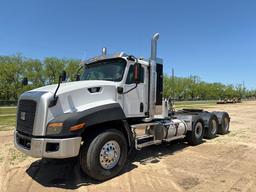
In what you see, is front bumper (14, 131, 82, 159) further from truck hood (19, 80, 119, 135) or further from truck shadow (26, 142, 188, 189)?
truck shadow (26, 142, 188, 189)

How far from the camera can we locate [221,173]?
5.89m

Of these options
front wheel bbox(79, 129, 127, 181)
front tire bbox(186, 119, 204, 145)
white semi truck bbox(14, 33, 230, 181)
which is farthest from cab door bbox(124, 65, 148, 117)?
front tire bbox(186, 119, 204, 145)

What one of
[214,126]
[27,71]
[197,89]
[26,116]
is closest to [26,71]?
[27,71]

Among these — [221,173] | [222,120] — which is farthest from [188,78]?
[221,173]

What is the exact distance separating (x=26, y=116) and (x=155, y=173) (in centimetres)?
313

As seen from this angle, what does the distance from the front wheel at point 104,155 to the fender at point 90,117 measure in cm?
35

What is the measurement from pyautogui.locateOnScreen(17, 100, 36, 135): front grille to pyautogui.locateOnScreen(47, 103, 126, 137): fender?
521 millimetres

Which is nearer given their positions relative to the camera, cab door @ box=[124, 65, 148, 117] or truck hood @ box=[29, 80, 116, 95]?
truck hood @ box=[29, 80, 116, 95]

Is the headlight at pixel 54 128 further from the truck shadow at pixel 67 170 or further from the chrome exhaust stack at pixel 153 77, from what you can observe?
the chrome exhaust stack at pixel 153 77

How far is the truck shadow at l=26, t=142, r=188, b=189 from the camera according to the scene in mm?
5414

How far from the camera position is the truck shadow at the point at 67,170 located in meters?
5.41

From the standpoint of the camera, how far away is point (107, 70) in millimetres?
6684

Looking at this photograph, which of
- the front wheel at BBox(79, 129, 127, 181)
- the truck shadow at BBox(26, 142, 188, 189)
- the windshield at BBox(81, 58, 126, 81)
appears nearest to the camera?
the front wheel at BBox(79, 129, 127, 181)

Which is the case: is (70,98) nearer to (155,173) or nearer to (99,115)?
(99,115)
